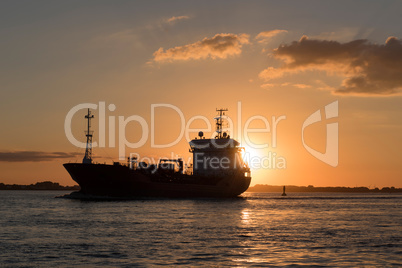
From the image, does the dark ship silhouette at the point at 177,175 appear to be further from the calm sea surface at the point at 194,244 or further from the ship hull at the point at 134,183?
the calm sea surface at the point at 194,244

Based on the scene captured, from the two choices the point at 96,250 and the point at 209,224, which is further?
the point at 209,224

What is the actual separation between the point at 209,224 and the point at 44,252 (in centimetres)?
1764

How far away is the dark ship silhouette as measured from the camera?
7212 centimetres

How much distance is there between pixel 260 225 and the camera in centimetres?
3903

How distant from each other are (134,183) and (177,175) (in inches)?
452

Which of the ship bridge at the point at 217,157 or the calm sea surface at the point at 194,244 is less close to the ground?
the ship bridge at the point at 217,157

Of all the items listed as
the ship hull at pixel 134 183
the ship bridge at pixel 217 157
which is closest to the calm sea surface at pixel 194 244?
the ship hull at pixel 134 183

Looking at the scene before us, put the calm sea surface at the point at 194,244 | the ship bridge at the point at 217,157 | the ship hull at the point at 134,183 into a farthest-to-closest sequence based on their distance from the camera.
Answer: the ship bridge at the point at 217,157 < the ship hull at the point at 134,183 < the calm sea surface at the point at 194,244

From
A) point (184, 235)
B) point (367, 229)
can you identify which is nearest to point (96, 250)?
point (184, 235)

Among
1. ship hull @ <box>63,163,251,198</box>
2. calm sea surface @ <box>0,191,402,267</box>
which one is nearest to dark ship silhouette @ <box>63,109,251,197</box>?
ship hull @ <box>63,163,251,198</box>

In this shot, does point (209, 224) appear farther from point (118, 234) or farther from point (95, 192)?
point (95, 192)

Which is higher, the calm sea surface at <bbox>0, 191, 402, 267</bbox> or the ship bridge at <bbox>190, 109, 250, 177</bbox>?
the ship bridge at <bbox>190, 109, 250, 177</bbox>

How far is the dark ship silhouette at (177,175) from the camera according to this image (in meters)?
72.1

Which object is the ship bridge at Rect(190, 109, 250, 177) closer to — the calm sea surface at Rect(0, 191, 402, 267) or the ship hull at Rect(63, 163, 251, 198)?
the ship hull at Rect(63, 163, 251, 198)
